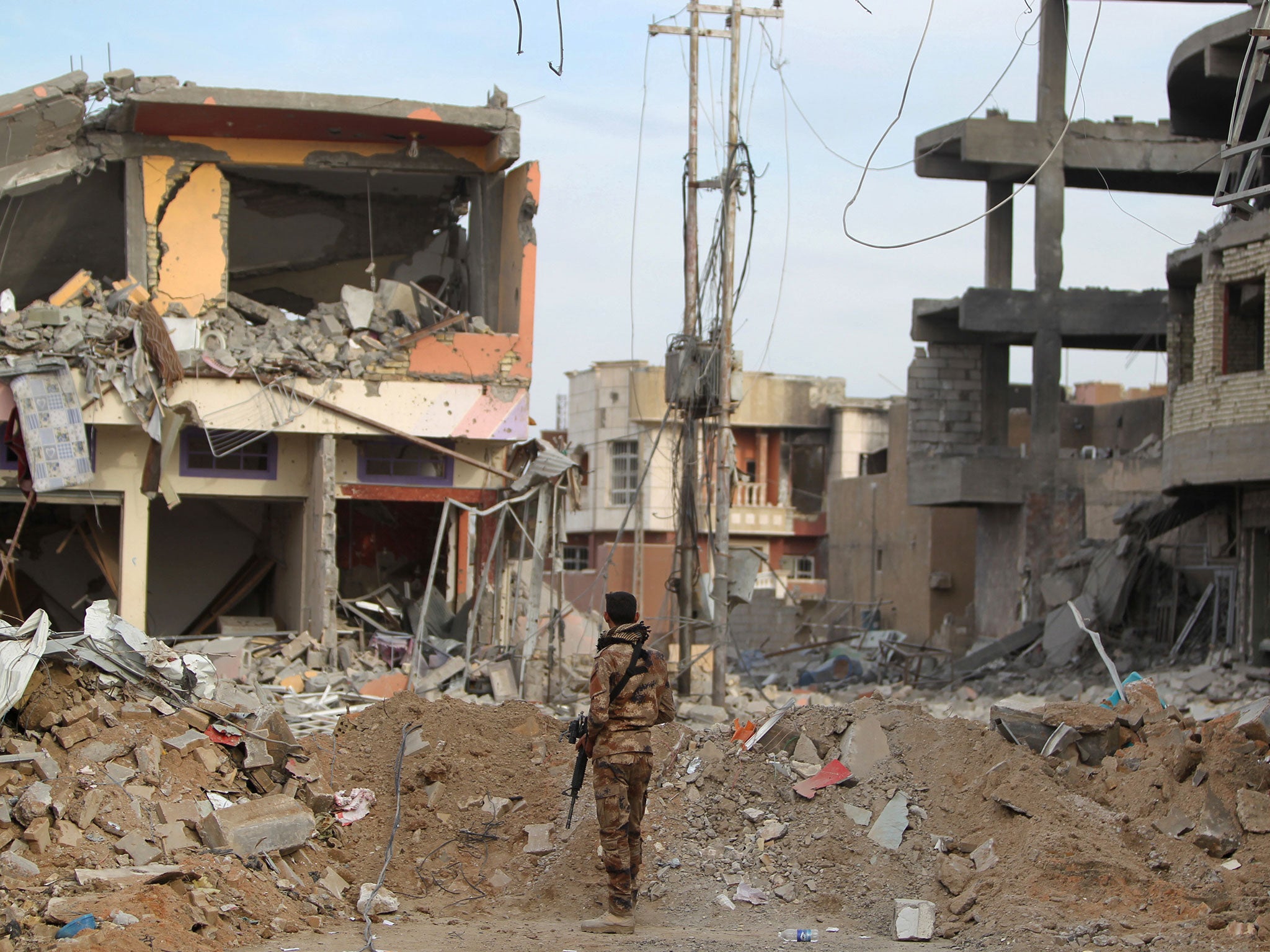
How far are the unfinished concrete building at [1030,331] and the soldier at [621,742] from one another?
17.9 metres

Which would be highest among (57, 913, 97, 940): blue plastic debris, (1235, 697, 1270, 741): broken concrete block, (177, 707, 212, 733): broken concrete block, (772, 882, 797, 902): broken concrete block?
(1235, 697, 1270, 741): broken concrete block

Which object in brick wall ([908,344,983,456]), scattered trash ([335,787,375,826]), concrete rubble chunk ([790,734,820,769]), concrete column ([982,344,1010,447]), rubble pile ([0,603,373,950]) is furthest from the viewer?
concrete column ([982,344,1010,447])

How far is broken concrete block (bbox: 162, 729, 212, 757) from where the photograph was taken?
813cm

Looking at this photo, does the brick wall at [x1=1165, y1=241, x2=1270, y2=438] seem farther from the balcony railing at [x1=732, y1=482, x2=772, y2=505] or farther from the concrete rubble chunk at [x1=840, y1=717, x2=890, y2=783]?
the balcony railing at [x1=732, y1=482, x2=772, y2=505]

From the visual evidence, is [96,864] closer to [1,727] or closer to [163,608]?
[1,727]

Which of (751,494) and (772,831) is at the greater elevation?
(751,494)

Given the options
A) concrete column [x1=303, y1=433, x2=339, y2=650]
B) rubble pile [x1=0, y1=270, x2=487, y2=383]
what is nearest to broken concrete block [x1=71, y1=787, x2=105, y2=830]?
concrete column [x1=303, y1=433, x2=339, y2=650]

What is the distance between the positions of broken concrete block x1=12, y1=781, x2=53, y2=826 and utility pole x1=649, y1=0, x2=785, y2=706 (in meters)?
8.88

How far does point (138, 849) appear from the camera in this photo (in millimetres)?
7070

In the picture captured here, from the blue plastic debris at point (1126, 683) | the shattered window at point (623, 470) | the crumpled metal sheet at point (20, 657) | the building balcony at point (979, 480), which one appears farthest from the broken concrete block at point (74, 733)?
the shattered window at point (623, 470)

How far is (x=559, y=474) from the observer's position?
603 inches

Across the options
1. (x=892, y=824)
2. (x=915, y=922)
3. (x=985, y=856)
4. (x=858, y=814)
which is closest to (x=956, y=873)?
(x=985, y=856)

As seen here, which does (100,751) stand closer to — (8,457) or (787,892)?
(787,892)

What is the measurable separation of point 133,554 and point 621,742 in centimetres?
1065
